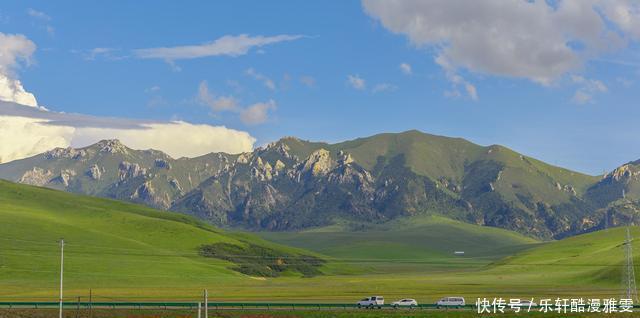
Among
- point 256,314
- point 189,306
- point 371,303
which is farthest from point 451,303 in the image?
point 189,306

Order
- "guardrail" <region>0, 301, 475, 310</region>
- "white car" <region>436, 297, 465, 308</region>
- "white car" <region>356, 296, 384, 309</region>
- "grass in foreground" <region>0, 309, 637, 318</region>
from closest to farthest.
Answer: "grass in foreground" <region>0, 309, 637, 318</region> < "guardrail" <region>0, 301, 475, 310</region> < "white car" <region>436, 297, 465, 308</region> < "white car" <region>356, 296, 384, 309</region>

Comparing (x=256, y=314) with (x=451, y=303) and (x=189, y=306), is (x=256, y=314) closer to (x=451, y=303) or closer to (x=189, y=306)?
(x=189, y=306)

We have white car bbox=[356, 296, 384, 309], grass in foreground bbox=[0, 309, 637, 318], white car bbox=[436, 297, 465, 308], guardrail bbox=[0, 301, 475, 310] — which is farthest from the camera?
white car bbox=[356, 296, 384, 309]

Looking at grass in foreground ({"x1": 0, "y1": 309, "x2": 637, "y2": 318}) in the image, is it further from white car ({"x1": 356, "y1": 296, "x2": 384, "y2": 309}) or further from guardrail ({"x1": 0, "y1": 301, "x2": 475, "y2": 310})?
white car ({"x1": 356, "y1": 296, "x2": 384, "y2": 309})

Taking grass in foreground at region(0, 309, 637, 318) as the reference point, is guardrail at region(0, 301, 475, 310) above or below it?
above

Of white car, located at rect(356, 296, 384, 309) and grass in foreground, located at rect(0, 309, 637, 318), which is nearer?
grass in foreground, located at rect(0, 309, 637, 318)

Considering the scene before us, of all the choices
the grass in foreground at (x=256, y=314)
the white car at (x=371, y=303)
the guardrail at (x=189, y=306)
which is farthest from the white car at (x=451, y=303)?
the white car at (x=371, y=303)

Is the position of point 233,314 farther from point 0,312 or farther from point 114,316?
point 0,312

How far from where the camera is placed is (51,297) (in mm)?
161500

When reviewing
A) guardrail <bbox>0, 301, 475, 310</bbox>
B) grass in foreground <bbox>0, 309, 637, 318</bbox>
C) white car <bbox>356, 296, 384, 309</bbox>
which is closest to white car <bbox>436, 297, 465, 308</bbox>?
guardrail <bbox>0, 301, 475, 310</bbox>

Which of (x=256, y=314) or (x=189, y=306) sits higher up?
(x=189, y=306)

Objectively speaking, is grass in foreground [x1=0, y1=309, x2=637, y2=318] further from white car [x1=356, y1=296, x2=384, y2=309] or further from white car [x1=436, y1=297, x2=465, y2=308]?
white car [x1=356, y1=296, x2=384, y2=309]

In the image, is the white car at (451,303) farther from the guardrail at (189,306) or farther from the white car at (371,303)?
the white car at (371,303)

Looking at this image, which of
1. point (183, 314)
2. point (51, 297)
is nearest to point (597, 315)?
point (183, 314)
